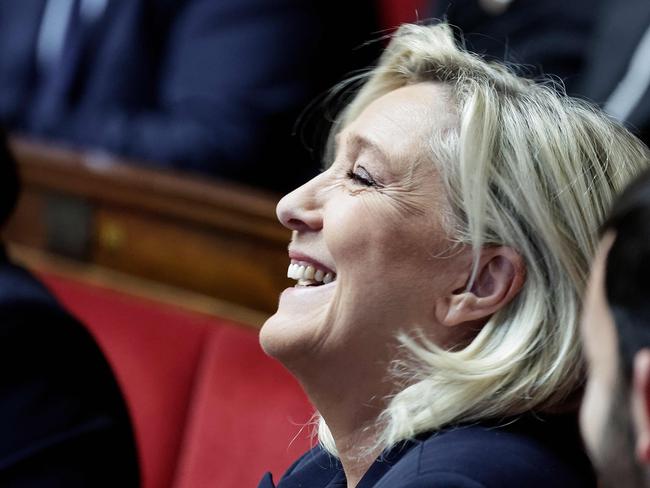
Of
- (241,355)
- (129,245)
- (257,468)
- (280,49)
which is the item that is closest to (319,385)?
(257,468)

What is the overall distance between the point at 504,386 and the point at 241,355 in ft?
1.71

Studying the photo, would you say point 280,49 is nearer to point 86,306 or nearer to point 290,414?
point 86,306

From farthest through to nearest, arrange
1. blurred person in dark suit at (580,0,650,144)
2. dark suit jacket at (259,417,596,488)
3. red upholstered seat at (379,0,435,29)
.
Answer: red upholstered seat at (379,0,435,29) → blurred person in dark suit at (580,0,650,144) → dark suit jacket at (259,417,596,488)

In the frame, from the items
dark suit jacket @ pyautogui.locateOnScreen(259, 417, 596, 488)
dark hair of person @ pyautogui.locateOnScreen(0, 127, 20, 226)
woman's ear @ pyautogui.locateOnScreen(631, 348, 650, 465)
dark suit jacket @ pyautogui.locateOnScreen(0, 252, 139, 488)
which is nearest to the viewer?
woman's ear @ pyautogui.locateOnScreen(631, 348, 650, 465)

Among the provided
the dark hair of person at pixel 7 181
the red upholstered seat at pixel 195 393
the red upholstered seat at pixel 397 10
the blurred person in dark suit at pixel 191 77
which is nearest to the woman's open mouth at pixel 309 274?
the red upholstered seat at pixel 195 393

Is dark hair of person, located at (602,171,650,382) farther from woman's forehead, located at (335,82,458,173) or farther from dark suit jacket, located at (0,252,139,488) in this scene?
dark suit jacket, located at (0,252,139,488)

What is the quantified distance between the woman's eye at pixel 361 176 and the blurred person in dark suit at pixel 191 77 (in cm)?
87

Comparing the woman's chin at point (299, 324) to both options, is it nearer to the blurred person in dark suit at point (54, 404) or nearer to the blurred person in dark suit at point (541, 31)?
the blurred person in dark suit at point (54, 404)

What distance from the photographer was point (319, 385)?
0.75 meters

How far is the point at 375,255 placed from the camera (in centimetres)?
73

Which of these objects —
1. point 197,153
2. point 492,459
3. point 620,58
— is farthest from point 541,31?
point 492,459

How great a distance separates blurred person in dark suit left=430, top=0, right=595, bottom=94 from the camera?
4.74 ft

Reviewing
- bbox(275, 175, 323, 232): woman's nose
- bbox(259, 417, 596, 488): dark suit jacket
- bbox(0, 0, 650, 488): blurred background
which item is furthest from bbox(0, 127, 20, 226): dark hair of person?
bbox(259, 417, 596, 488): dark suit jacket

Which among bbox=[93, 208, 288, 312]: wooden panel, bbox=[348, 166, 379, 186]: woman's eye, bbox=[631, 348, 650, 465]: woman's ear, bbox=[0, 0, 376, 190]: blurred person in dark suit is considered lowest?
bbox=[93, 208, 288, 312]: wooden panel
